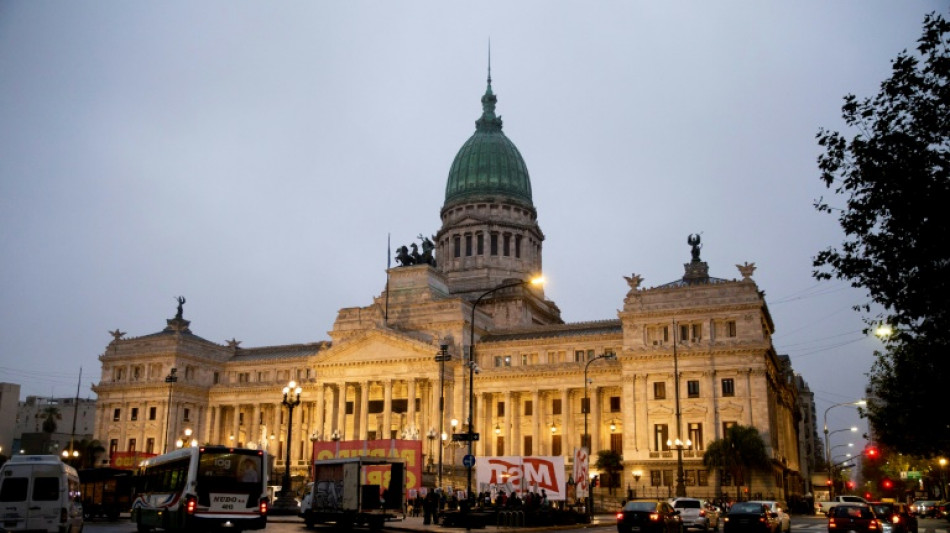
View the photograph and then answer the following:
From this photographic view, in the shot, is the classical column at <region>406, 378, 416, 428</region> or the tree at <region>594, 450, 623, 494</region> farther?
the classical column at <region>406, 378, 416, 428</region>

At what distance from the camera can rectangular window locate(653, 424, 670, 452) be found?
73250mm

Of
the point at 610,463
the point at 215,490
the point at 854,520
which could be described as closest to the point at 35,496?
the point at 215,490

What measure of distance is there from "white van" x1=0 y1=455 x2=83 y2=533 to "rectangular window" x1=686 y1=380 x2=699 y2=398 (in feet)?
183

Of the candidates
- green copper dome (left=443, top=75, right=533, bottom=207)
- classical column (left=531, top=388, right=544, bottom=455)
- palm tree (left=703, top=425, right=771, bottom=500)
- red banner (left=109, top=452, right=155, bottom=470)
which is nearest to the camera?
palm tree (left=703, top=425, right=771, bottom=500)

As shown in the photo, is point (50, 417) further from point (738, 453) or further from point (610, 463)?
point (738, 453)

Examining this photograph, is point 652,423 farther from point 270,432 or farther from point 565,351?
point 270,432

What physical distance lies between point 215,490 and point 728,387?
52422 millimetres

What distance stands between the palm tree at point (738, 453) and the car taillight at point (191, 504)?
4616cm

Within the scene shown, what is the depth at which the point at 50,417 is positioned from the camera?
12000 cm

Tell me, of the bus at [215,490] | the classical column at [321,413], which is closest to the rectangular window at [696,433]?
the classical column at [321,413]

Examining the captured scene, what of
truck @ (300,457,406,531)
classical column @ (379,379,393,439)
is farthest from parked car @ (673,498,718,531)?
classical column @ (379,379,393,439)

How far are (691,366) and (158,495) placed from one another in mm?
51329

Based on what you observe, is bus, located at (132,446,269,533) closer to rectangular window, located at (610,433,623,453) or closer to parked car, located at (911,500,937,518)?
→ rectangular window, located at (610,433,623,453)

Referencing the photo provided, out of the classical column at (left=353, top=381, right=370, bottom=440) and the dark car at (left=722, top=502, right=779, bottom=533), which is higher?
the classical column at (left=353, top=381, right=370, bottom=440)
